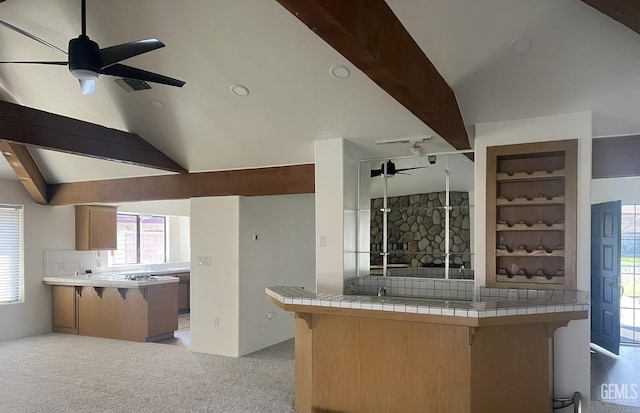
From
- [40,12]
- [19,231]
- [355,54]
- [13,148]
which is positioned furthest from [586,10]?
[19,231]

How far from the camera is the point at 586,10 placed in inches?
100

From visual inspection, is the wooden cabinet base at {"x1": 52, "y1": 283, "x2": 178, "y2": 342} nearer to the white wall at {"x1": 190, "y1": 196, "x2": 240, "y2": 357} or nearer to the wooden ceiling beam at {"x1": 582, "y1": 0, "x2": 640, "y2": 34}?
the white wall at {"x1": 190, "y1": 196, "x2": 240, "y2": 357}

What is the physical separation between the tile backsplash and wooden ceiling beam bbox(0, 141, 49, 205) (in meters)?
0.88

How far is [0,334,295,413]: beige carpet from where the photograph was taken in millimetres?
3842

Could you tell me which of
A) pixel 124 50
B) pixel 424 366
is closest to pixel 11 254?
pixel 124 50

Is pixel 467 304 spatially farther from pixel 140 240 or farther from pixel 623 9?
pixel 140 240

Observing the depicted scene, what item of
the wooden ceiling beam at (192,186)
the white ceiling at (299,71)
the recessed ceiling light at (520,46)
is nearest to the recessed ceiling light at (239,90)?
the white ceiling at (299,71)

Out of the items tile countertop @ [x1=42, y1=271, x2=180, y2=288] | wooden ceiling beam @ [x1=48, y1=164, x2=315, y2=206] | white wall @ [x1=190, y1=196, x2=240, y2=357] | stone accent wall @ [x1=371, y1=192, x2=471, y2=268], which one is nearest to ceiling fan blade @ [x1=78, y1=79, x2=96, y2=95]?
wooden ceiling beam @ [x1=48, y1=164, x2=315, y2=206]

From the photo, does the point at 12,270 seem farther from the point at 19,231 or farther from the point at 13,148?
the point at 13,148

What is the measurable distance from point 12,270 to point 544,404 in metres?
6.92

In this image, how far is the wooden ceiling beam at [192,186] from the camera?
4.97 meters

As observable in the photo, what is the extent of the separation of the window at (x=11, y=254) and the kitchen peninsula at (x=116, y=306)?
389 mm

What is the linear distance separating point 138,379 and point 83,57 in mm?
3294

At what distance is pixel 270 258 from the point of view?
5.84m
